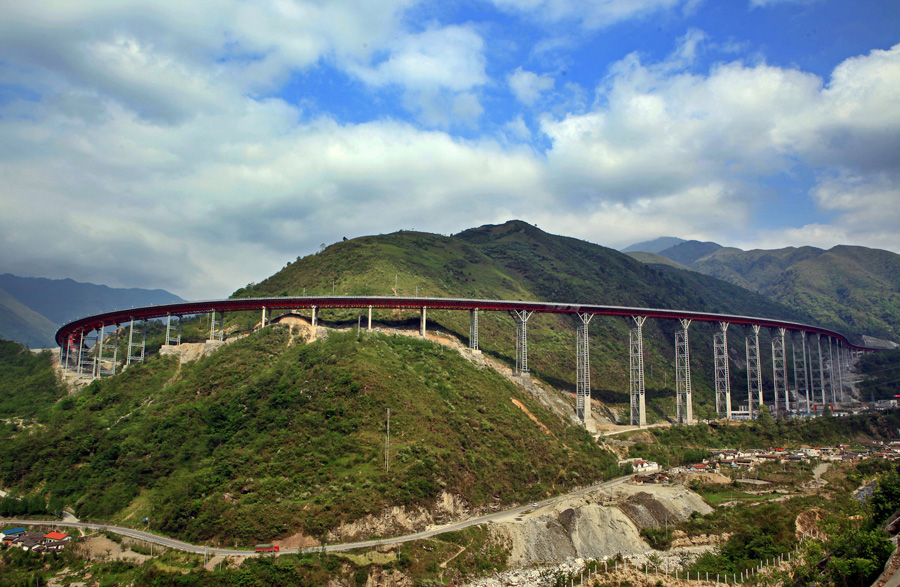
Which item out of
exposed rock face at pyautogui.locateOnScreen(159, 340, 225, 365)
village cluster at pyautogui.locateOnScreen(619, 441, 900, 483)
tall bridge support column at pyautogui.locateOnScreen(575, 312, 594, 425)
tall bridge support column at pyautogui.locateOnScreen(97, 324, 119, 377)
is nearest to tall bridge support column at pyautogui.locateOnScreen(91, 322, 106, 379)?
tall bridge support column at pyautogui.locateOnScreen(97, 324, 119, 377)

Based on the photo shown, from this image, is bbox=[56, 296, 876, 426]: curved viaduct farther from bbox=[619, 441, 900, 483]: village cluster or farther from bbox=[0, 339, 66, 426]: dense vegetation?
bbox=[619, 441, 900, 483]: village cluster

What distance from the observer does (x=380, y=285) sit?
4323 inches

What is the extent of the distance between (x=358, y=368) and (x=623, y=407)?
189 feet

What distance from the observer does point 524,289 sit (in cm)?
15412

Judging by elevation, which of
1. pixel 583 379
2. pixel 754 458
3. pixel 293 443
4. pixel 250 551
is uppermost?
pixel 583 379

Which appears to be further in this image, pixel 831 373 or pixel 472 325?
pixel 831 373

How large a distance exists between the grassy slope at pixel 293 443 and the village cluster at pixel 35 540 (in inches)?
247

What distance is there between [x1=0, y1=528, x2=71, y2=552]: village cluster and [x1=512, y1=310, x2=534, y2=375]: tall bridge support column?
61953mm

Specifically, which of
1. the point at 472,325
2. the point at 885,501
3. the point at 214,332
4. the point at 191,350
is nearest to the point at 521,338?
the point at 472,325

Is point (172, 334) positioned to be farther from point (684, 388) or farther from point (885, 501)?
point (885, 501)

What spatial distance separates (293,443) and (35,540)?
2325cm

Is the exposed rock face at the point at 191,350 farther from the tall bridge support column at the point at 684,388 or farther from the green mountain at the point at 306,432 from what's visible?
the tall bridge support column at the point at 684,388

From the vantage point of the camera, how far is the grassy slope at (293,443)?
5622cm

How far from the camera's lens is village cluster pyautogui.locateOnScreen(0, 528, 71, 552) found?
5381cm
